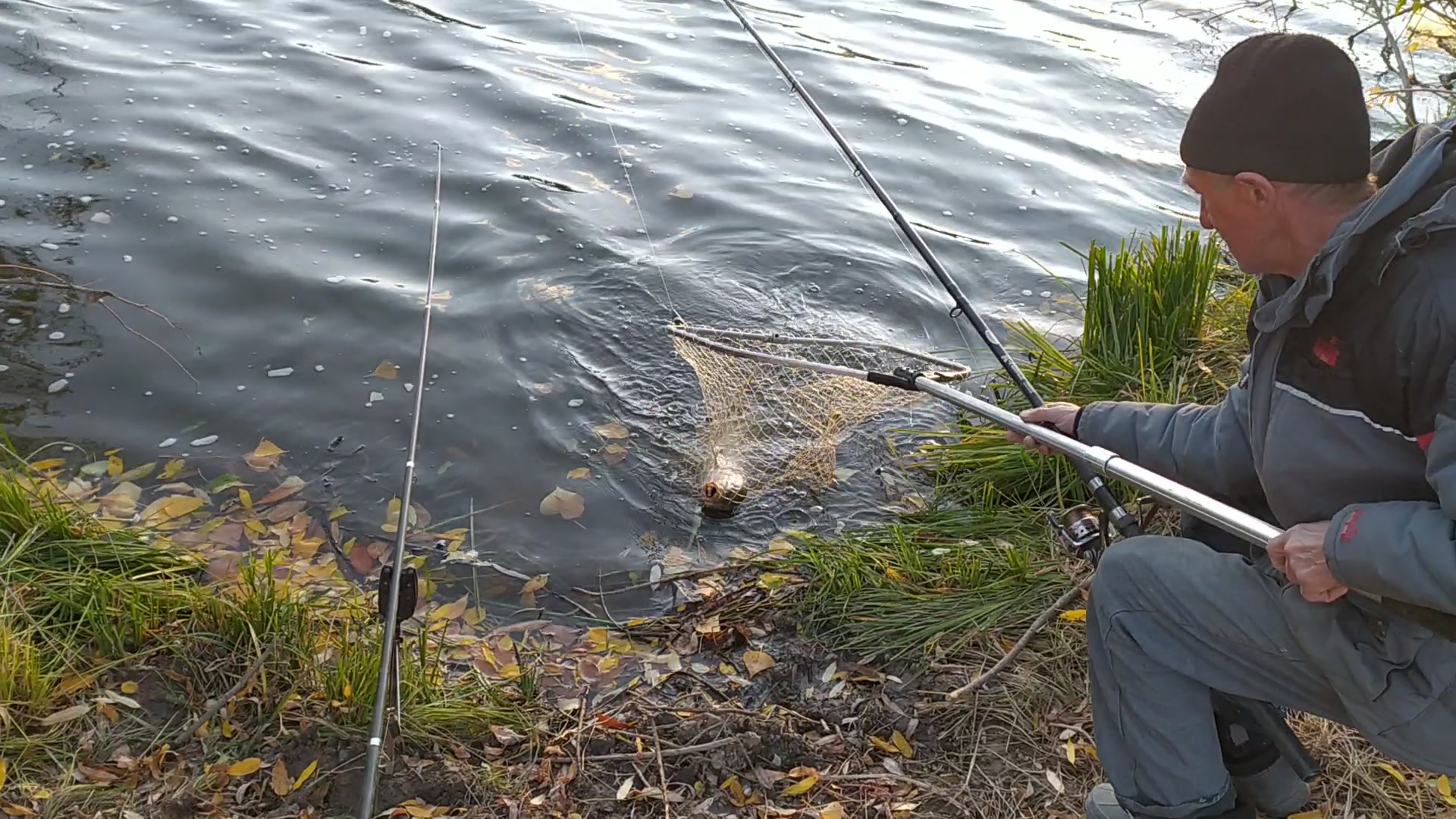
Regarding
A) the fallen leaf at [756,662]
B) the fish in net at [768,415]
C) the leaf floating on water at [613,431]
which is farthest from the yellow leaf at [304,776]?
the leaf floating on water at [613,431]

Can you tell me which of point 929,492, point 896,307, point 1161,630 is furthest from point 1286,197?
point 896,307

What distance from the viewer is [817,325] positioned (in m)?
7.41

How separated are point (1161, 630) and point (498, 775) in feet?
6.33

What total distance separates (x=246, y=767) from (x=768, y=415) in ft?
9.98

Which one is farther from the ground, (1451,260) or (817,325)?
(1451,260)

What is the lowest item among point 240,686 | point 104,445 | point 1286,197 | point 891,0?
point 104,445

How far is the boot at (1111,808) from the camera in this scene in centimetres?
296

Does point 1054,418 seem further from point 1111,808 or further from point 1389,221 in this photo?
point 1389,221

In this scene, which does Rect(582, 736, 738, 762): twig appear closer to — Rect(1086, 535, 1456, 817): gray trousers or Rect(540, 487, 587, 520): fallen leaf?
Rect(1086, 535, 1456, 817): gray trousers

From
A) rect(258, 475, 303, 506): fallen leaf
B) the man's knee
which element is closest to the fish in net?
rect(258, 475, 303, 506): fallen leaf

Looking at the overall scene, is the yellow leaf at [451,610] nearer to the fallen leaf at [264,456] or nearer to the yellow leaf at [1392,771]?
the fallen leaf at [264,456]

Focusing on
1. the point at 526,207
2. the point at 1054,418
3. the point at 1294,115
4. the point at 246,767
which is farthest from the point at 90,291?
the point at 1294,115

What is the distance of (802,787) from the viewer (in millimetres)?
3635

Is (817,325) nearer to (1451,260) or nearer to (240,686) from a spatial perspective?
(240,686)
